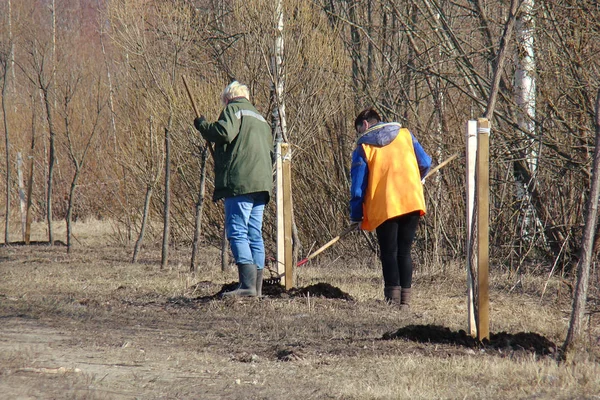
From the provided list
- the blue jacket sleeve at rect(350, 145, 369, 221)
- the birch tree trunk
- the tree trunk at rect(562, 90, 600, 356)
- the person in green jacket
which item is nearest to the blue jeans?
the person in green jacket

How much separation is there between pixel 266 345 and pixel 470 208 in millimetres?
1502

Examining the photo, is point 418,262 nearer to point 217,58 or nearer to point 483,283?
point 217,58

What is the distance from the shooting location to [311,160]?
39.9ft

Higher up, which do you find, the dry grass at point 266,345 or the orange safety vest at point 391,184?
the orange safety vest at point 391,184

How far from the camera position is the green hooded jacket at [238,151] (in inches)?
259

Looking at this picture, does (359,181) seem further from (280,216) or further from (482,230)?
(482,230)

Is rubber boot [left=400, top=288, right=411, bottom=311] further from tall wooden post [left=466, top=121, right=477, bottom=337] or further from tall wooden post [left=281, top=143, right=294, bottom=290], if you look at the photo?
tall wooden post [left=466, top=121, right=477, bottom=337]

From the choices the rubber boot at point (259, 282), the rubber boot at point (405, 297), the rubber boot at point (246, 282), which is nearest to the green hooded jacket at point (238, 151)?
the rubber boot at point (246, 282)

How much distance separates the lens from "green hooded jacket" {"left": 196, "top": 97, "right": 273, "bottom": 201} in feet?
21.6

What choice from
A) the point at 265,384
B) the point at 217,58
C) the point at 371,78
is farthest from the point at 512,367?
the point at 371,78

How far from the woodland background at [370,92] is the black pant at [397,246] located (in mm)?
1507

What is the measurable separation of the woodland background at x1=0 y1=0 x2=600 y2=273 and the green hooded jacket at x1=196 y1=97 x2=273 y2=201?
7.22ft

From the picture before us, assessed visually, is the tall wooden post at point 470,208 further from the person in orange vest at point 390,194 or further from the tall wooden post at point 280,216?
the tall wooden post at point 280,216

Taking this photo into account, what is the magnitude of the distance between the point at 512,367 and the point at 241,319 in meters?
2.38
